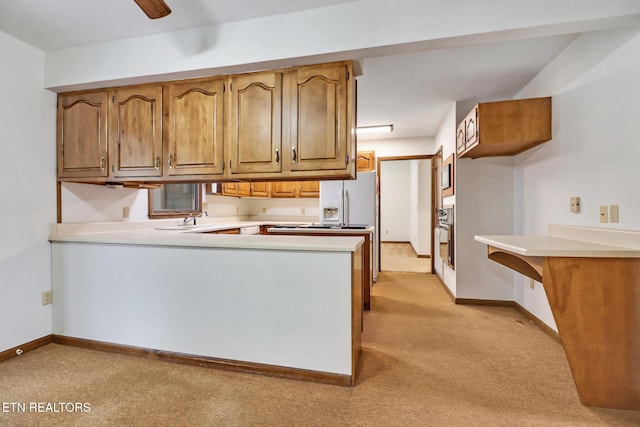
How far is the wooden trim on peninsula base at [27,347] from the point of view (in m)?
2.21

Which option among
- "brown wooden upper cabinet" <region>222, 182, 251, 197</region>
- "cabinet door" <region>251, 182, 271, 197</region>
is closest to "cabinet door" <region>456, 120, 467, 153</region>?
"brown wooden upper cabinet" <region>222, 182, 251, 197</region>

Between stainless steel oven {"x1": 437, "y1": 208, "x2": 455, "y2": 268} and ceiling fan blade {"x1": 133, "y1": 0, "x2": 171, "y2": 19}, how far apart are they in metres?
3.42

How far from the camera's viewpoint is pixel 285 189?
534 cm

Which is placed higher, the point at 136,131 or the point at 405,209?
the point at 136,131

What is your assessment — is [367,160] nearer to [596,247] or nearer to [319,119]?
[319,119]

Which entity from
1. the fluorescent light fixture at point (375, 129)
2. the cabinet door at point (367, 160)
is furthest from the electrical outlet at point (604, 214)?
the cabinet door at point (367, 160)

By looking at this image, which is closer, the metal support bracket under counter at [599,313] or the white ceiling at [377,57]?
the metal support bracket under counter at [599,313]

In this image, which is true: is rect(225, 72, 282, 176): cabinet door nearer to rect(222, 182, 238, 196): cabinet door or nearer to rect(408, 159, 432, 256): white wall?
rect(222, 182, 238, 196): cabinet door

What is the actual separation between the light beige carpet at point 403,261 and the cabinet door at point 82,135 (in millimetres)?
4564

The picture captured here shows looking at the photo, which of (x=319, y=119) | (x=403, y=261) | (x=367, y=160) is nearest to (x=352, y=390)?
(x=319, y=119)

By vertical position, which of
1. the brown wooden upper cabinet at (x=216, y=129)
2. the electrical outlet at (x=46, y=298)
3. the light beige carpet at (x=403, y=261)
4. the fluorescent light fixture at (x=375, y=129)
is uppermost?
the fluorescent light fixture at (x=375, y=129)

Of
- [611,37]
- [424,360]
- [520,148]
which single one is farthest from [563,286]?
[520,148]

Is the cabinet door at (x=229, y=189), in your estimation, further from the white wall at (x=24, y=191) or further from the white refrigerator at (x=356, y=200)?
the white wall at (x=24, y=191)

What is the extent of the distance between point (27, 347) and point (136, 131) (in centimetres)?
186
